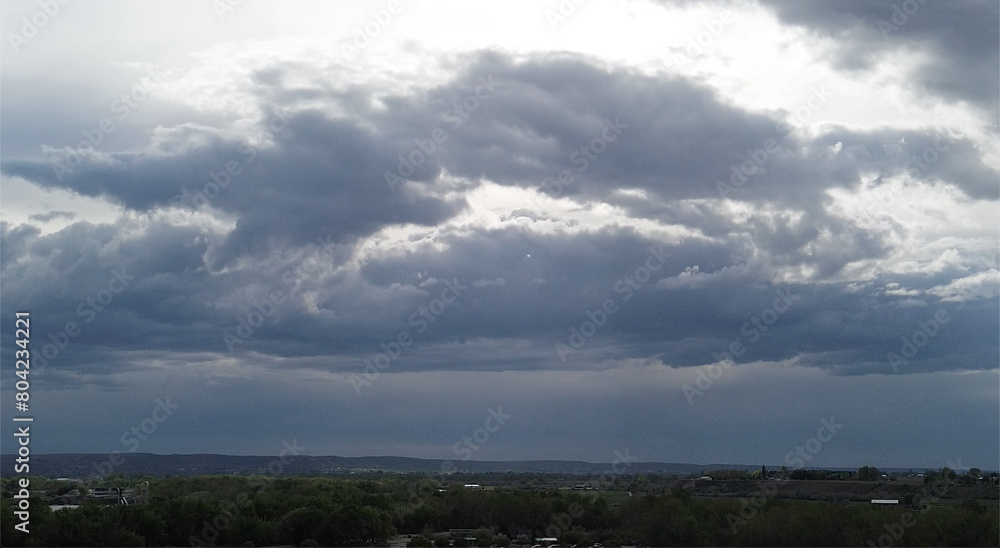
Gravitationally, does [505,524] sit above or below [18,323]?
below

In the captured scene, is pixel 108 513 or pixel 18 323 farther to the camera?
pixel 108 513

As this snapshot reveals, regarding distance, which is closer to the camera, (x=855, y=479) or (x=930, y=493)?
(x=930, y=493)

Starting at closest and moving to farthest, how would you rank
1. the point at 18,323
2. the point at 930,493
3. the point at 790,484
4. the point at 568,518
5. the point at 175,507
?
the point at 18,323 → the point at 175,507 → the point at 568,518 → the point at 930,493 → the point at 790,484

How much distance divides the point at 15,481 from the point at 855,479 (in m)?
87.5

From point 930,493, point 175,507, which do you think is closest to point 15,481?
point 175,507

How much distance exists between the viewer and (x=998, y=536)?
49.7 meters

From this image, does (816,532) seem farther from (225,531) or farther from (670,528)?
(225,531)

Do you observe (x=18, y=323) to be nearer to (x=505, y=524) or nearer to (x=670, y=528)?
(x=670, y=528)

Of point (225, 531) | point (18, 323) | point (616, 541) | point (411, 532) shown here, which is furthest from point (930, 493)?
point (18, 323)

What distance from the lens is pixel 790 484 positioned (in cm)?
9294

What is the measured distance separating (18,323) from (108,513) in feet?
83.7

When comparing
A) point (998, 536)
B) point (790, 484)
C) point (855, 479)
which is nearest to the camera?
point (998, 536)

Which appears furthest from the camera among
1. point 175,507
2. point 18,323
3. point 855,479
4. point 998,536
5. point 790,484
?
point 855,479

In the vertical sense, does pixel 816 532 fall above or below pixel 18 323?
below
